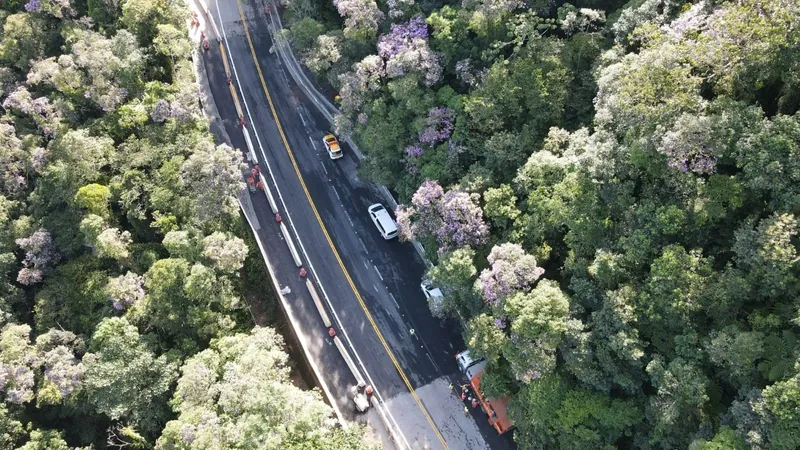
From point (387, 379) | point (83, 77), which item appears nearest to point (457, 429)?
point (387, 379)

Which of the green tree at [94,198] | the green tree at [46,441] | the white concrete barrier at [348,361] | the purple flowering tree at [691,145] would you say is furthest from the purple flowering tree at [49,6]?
the purple flowering tree at [691,145]

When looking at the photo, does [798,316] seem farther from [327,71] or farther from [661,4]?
[327,71]

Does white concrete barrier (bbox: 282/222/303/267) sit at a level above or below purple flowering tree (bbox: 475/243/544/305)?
above

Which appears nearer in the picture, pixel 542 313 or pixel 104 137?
pixel 542 313

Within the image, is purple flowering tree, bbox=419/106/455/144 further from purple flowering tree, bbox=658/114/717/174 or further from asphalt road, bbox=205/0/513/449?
purple flowering tree, bbox=658/114/717/174

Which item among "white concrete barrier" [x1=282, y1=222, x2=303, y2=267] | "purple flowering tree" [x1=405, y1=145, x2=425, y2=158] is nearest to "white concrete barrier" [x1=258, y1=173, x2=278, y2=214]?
"white concrete barrier" [x1=282, y1=222, x2=303, y2=267]

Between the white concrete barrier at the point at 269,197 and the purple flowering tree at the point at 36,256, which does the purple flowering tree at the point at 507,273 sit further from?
the purple flowering tree at the point at 36,256
